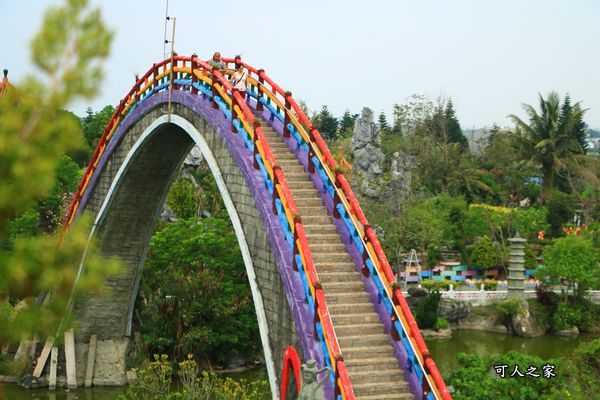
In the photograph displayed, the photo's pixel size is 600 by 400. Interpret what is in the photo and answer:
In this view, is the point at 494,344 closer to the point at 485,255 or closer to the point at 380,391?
the point at 485,255

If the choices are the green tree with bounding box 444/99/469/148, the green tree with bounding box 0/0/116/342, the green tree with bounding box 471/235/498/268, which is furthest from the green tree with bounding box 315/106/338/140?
the green tree with bounding box 0/0/116/342

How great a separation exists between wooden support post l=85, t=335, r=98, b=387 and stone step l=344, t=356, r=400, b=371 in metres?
13.9

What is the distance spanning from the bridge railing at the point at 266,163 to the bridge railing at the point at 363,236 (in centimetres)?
93

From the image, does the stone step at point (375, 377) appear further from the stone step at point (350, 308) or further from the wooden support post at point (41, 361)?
the wooden support post at point (41, 361)

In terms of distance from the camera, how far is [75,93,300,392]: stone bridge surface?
11492 millimetres

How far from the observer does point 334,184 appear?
11891 millimetres

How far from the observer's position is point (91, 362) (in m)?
22.2

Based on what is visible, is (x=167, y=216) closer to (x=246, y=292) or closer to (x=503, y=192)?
(x=246, y=292)

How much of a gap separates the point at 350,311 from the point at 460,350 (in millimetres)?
16848

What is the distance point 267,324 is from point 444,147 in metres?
35.2

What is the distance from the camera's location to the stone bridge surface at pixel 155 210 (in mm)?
11492

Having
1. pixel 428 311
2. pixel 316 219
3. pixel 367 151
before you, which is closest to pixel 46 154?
pixel 316 219

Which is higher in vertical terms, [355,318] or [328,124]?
[328,124]

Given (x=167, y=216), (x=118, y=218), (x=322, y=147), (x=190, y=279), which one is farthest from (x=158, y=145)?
(x=167, y=216)
